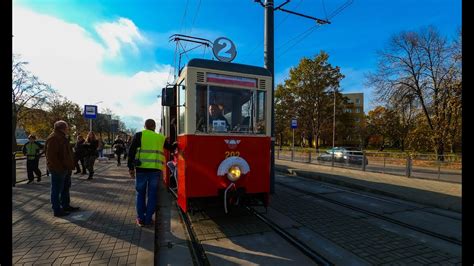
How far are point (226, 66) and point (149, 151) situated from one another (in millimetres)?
2215

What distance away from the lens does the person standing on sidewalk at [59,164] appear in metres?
5.73

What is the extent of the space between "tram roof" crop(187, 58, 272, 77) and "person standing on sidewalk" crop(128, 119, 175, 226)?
160 cm

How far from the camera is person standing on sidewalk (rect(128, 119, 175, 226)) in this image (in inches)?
208

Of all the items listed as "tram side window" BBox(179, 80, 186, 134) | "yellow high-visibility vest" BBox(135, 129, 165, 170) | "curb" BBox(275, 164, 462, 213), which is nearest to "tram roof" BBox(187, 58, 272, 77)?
"tram side window" BBox(179, 80, 186, 134)

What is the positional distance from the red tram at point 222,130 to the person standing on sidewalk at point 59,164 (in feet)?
8.02

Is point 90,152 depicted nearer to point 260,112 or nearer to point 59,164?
point 59,164

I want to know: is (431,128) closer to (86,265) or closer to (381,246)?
(381,246)

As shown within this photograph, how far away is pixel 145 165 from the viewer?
5309 mm

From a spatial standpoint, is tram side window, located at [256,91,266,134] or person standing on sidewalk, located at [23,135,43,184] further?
person standing on sidewalk, located at [23,135,43,184]

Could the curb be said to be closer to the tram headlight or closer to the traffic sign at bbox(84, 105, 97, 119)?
the tram headlight

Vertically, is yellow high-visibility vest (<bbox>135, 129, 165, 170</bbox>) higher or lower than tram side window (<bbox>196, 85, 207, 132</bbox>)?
lower

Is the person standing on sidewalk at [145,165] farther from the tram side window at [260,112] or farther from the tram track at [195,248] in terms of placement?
the tram side window at [260,112]
